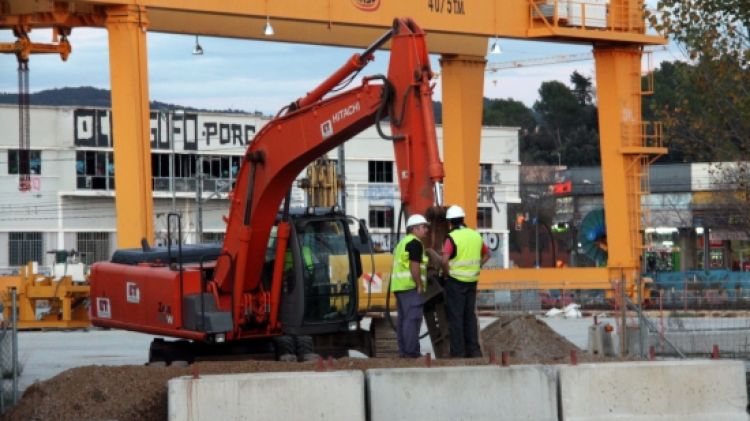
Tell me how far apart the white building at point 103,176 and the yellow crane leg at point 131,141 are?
33179 millimetres

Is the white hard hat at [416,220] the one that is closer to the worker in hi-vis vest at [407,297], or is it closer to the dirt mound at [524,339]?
the worker in hi-vis vest at [407,297]

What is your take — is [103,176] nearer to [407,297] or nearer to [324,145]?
[324,145]

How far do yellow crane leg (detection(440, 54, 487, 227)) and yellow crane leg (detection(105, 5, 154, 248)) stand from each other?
26.4ft

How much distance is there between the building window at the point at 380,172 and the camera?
71.3m

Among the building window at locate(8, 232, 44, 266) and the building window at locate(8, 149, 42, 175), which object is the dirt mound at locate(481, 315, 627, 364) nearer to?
the building window at locate(8, 149, 42, 175)

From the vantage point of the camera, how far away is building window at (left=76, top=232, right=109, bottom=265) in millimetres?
66312

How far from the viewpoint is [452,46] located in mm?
31594

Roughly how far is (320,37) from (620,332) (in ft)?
36.0

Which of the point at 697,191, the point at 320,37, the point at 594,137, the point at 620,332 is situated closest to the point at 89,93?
the point at 594,137

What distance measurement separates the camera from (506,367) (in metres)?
11.9

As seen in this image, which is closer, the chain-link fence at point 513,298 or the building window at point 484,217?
the chain-link fence at point 513,298

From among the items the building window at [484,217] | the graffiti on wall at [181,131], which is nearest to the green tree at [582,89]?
the building window at [484,217]

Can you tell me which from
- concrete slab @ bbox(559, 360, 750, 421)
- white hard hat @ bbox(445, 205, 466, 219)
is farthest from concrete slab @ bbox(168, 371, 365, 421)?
white hard hat @ bbox(445, 205, 466, 219)

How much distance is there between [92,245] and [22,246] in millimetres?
3245
